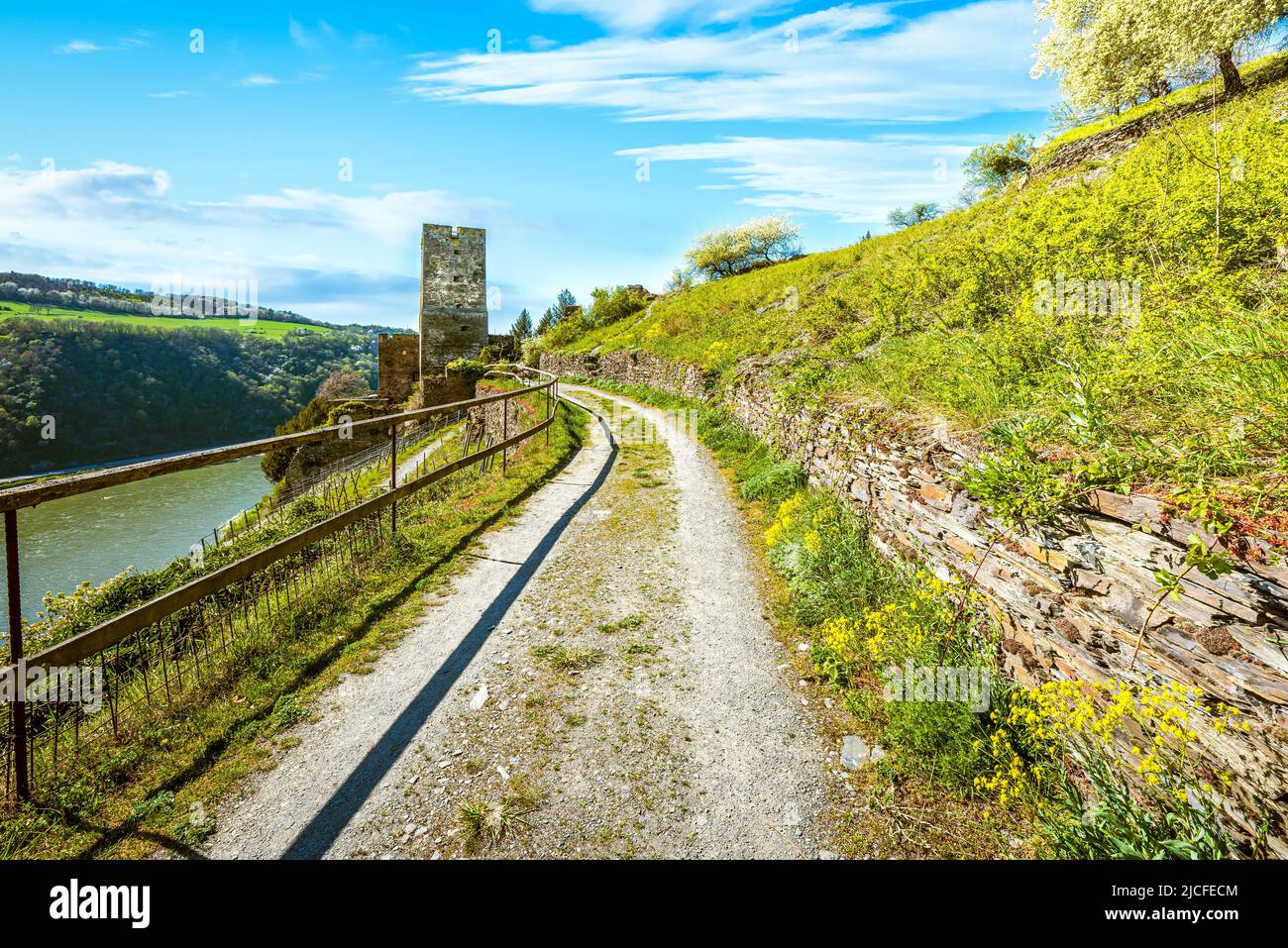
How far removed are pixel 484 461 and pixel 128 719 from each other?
833 cm

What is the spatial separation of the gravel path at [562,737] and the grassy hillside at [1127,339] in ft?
8.28

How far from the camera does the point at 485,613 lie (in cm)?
521

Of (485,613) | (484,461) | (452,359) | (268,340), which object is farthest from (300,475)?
(268,340)

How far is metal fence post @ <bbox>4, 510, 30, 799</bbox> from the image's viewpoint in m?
2.59

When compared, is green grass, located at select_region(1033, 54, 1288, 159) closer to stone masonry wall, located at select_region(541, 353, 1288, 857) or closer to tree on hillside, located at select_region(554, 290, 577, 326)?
stone masonry wall, located at select_region(541, 353, 1288, 857)

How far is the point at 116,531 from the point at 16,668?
19.1 m

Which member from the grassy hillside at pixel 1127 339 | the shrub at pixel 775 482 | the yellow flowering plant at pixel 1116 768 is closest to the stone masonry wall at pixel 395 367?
the grassy hillside at pixel 1127 339

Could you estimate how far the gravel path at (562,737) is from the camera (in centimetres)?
279

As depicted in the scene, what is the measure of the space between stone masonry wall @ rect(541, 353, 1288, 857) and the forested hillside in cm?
3721

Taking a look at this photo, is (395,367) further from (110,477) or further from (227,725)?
(227,725)

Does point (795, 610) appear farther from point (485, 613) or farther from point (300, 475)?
point (300, 475)

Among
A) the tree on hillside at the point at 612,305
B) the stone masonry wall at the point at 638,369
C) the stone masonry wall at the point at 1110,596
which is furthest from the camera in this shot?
the tree on hillside at the point at 612,305
